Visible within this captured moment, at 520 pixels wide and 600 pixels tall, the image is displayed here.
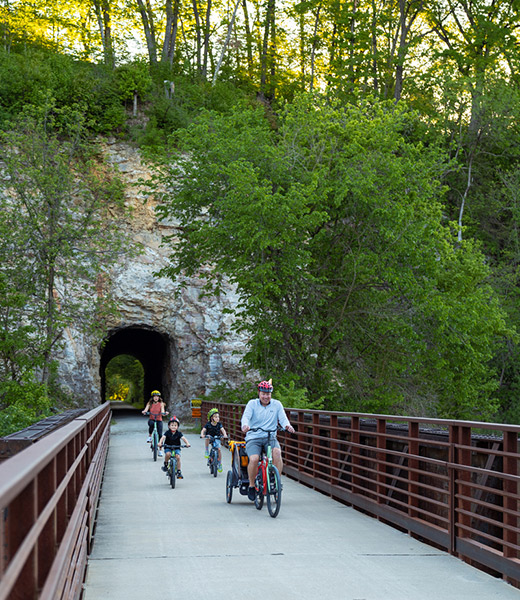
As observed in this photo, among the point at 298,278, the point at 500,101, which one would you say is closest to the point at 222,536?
the point at 298,278

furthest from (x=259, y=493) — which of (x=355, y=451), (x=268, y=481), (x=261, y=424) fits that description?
(x=355, y=451)

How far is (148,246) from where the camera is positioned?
126 feet

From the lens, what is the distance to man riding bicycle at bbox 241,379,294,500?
33.8ft

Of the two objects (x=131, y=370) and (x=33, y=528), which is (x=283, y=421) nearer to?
(x=33, y=528)

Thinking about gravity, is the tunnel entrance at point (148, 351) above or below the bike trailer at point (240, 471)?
above

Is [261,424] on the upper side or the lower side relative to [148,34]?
lower

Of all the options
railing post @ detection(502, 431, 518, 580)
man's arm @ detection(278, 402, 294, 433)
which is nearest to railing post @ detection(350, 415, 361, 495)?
man's arm @ detection(278, 402, 294, 433)

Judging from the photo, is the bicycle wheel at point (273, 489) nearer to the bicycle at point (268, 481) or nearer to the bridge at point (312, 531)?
the bicycle at point (268, 481)

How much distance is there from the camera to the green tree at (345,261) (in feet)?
77.6

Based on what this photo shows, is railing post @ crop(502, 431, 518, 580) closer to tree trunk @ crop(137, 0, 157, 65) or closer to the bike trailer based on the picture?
the bike trailer

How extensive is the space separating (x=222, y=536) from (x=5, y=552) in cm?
627

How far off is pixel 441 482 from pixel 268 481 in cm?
291

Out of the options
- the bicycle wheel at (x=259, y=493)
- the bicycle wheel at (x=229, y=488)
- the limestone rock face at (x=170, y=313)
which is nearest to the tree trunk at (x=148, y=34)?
the limestone rock face at (x=170, y=313)

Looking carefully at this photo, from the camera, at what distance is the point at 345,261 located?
25062 mm
